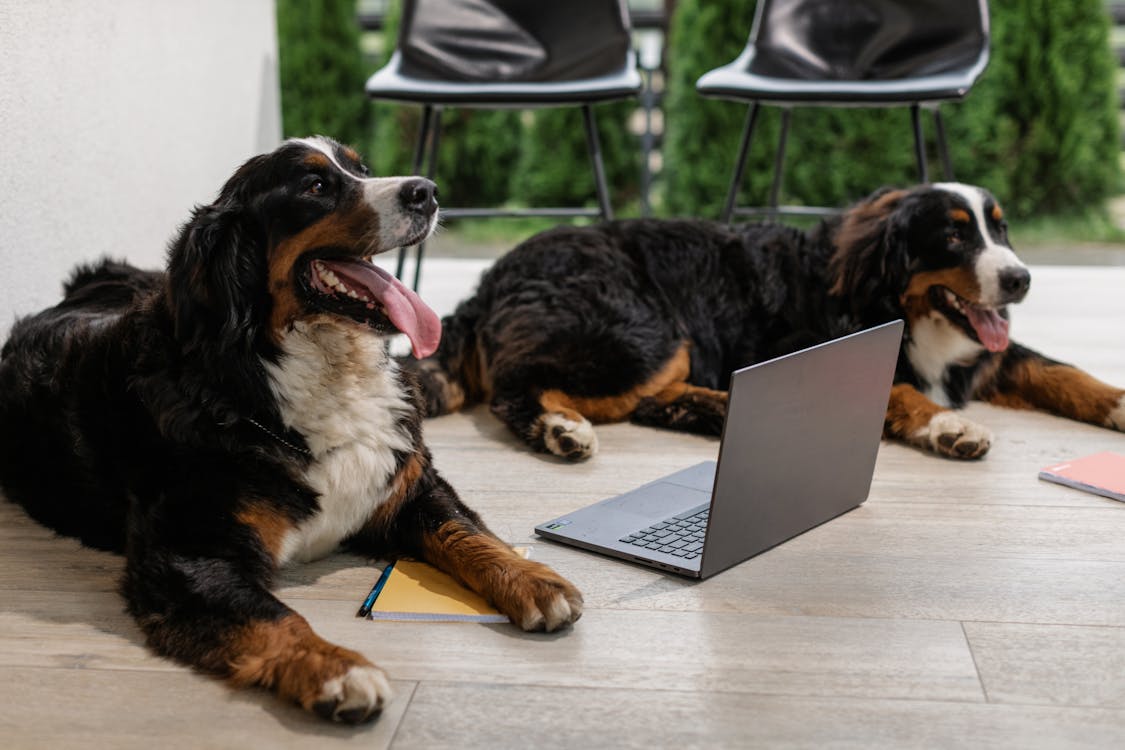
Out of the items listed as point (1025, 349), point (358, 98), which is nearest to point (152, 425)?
point (1025, 349)

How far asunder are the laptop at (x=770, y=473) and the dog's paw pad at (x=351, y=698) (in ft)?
2.19

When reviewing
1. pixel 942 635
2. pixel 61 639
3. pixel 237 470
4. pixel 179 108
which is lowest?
pixel 61 639

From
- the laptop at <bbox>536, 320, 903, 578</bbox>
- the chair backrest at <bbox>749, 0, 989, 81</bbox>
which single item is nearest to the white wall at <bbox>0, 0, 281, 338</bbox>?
the laptop at <bbox>536, 320, 903, 578</bbox>

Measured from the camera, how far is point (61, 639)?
1988mm

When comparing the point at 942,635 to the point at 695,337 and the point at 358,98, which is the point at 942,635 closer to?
the point at 695,337

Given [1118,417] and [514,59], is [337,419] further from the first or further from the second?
[514,59]

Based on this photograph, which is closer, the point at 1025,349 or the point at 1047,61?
the point at 1025,349

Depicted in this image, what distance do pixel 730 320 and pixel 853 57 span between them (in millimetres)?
1373

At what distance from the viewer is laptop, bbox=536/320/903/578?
209cm

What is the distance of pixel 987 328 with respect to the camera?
310 cm

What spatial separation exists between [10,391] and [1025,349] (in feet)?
8.27

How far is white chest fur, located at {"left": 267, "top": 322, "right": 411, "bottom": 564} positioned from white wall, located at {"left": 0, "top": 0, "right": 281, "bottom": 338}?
1144 millimetres

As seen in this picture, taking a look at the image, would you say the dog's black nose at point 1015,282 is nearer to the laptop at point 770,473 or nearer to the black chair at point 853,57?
the laptop at point 770,473

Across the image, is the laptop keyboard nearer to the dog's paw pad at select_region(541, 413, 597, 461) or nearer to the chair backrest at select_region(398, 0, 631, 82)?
the dog's paw pad at select_region(541, 413, 597, 461)
